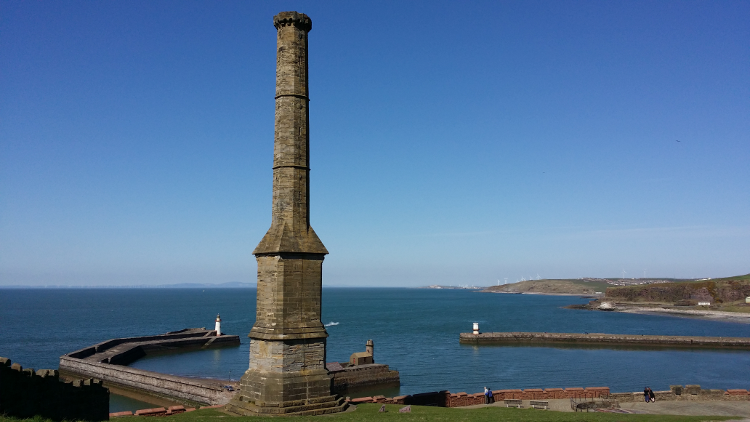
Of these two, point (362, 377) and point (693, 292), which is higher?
point (362, 377)

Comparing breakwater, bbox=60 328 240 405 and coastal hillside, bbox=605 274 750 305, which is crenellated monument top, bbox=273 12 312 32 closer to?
breakwater, bbox=60 328 240 405

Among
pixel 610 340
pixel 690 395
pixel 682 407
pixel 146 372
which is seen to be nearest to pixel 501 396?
pixel 682 407

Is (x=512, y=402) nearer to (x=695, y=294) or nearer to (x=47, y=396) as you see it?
(x=47, y=396)

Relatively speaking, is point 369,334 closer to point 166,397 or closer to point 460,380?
point 460,380

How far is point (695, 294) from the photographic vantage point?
119 m

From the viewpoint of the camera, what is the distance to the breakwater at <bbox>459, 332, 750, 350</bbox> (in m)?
54.7

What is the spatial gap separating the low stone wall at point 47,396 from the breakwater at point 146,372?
1169 centimetres

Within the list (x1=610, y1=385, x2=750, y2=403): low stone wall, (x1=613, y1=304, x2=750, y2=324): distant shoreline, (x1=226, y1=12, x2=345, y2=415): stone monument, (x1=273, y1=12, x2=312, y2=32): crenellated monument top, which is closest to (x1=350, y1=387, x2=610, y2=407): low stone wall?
(x1=610, y1=385, x2=750, y2=403): low stone wall

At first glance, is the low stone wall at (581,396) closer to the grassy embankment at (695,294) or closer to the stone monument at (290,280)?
the stone monument at (290,280)

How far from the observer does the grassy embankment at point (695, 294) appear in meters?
110

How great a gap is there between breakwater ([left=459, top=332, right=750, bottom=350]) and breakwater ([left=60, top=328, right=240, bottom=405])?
28624 mm

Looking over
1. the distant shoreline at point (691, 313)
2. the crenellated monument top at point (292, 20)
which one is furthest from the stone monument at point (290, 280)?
the distant shoreline at point (691, 313)

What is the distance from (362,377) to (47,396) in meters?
22.7

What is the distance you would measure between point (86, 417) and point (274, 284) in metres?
5.97
